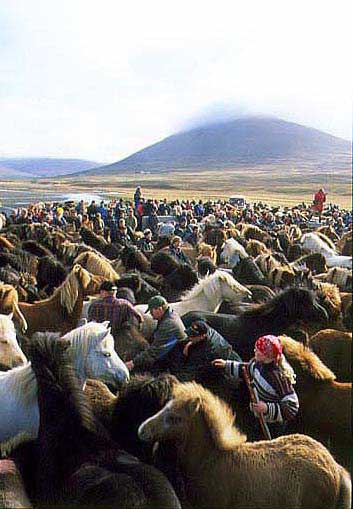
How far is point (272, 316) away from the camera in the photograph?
13.6 feet

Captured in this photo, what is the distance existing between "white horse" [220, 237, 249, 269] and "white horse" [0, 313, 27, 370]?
196cm

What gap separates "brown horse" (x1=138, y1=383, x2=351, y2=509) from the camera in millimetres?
2727

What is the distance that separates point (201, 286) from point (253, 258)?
1.77ft

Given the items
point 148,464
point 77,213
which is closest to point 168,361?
point 148,464

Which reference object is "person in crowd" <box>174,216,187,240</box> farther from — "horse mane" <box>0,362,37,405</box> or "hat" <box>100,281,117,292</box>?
"horse mane" <box>0,362,37,405</box>

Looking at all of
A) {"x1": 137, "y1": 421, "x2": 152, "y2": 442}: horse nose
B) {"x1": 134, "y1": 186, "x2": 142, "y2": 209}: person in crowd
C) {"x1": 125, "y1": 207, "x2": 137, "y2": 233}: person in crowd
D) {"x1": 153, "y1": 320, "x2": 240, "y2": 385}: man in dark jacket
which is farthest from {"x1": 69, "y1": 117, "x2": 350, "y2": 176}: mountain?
{"x1": 137, "y1": 421, "x2": 152, "y2": 442}: horse nose

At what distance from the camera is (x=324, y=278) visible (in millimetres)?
4547

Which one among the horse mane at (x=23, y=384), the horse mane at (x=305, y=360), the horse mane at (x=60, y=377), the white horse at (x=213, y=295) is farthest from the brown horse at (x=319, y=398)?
the horse mane at (x=23, y=384)

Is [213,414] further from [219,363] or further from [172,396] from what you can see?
[219,363]

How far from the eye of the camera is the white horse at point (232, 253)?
499 cm

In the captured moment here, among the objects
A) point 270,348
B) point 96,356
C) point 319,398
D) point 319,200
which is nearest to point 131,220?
point 319,200

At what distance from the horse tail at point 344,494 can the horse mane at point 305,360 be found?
818mm

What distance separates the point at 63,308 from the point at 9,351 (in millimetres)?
1051

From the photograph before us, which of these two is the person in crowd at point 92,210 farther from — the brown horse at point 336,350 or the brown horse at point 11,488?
the brown horse at point 11,488
